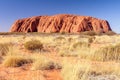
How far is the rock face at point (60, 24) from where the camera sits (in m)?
117

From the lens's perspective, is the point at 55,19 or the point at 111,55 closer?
the point at 111,55

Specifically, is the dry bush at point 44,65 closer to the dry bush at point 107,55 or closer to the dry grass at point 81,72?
the dry grass at point 81,72

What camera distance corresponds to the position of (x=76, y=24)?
120000 mm

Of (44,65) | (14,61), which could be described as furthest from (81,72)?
(14,61)

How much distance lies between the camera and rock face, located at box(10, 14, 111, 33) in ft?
383

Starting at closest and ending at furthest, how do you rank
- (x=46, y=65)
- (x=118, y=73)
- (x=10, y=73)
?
(x=118, y=73)
(x=10, y=73)
(x=46, y=65)

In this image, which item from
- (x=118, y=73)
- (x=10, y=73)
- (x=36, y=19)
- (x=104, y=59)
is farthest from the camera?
(x=36, y=19)

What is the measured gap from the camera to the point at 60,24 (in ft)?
409

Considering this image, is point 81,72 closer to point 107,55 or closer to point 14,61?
point 14,61

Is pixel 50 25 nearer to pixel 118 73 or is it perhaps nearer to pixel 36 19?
pixel 36 19

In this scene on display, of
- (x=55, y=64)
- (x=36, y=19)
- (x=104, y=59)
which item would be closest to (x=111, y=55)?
(x=104, y=59)

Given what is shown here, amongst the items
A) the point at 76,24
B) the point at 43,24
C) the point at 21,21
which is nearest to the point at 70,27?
the point at 76,24

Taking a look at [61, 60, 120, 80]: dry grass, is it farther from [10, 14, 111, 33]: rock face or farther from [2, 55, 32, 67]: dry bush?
[10, 14, 111, 33]: rock face

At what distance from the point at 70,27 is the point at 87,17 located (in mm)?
9040
